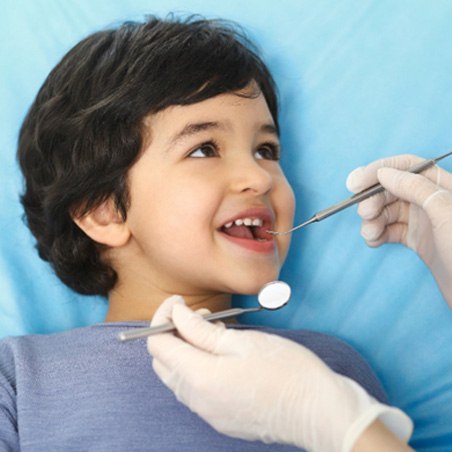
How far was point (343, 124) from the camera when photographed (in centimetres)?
167

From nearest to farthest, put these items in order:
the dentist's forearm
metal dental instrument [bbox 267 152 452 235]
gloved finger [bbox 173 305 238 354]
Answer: the dentist's forearm
gloved finger [bbox 173 305 238 354]
metal dental instrument [bbox 267 152 452 235]

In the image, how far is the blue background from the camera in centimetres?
156

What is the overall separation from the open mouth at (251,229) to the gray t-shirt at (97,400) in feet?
0.81

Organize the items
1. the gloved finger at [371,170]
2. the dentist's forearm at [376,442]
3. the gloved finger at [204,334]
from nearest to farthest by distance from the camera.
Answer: the dentist's forearm at [376,442] → the gloved finger at [204,334] → the gloved finger at [371,170]

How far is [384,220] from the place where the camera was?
5.05 feet

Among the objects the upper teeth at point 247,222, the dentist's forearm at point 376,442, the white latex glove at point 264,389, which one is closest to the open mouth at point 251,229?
the upper teeth at point 247,222

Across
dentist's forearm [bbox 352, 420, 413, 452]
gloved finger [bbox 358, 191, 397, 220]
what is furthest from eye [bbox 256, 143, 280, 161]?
dentist's forearm [bbox 352, 420, 413, 452]

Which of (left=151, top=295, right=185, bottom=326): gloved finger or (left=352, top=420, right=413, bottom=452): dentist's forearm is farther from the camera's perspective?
(left=151, top=295, right=185, bottom=326): gloved finger

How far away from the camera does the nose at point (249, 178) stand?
1335 mm

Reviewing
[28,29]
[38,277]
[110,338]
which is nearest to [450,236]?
[110,338]

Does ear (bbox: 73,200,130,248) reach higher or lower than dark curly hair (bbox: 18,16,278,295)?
lower

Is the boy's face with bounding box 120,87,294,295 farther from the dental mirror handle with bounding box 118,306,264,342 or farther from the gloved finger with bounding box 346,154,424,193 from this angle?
the dental mirror handle with bounding box 118,306,264,342

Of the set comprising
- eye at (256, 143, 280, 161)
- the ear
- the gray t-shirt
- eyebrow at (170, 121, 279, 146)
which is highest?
eyebrow at (170, 121, 279, 146)

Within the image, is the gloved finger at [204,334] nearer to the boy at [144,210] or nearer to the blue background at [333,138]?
the boy at [144,210]
